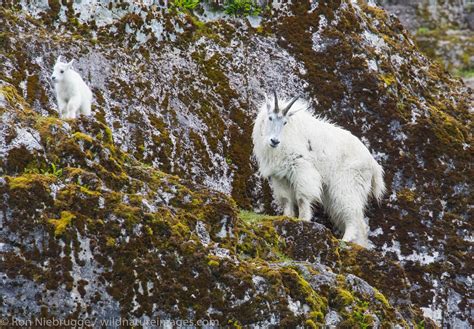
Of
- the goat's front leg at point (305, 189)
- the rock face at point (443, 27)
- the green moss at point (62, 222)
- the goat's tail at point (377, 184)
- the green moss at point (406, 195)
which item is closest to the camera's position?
the green moss at point (62, 222)

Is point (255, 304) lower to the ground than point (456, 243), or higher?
lower

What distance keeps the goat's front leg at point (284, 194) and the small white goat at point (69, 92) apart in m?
3.87

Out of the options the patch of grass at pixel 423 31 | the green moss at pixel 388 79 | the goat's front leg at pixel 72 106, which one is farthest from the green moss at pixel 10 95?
the patch of grass at pixel 423 31

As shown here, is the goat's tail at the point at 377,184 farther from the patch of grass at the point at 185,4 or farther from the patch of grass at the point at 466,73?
the patch of grass at the point at 466,73

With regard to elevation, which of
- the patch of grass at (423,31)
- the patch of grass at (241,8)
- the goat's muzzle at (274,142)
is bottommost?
the goat's muzzle at (274,142)

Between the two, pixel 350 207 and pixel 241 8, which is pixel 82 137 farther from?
pixel 241 8

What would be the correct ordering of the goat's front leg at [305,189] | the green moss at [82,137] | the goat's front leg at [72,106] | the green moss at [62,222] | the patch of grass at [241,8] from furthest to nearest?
1. the patch of grass at [241,8]
2. the goat's front leg at [305,189]
3. the goat's front leg at [72,106]
4. the green moss at [82,137]
5. the green moss at [62,222]

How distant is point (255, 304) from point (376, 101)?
8354mm

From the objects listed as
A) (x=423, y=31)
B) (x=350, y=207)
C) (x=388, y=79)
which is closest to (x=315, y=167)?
(x=350, y=207)

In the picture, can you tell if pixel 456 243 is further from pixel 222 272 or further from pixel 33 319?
pixel 33 319

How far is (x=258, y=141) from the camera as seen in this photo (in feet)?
53.5

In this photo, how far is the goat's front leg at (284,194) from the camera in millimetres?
15938

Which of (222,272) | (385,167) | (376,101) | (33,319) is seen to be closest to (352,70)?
(376,101)

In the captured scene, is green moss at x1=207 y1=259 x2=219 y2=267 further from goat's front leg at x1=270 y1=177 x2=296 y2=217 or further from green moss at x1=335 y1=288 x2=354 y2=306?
goat's front leg at x1=270 y1=177 x2=296 y2=217
